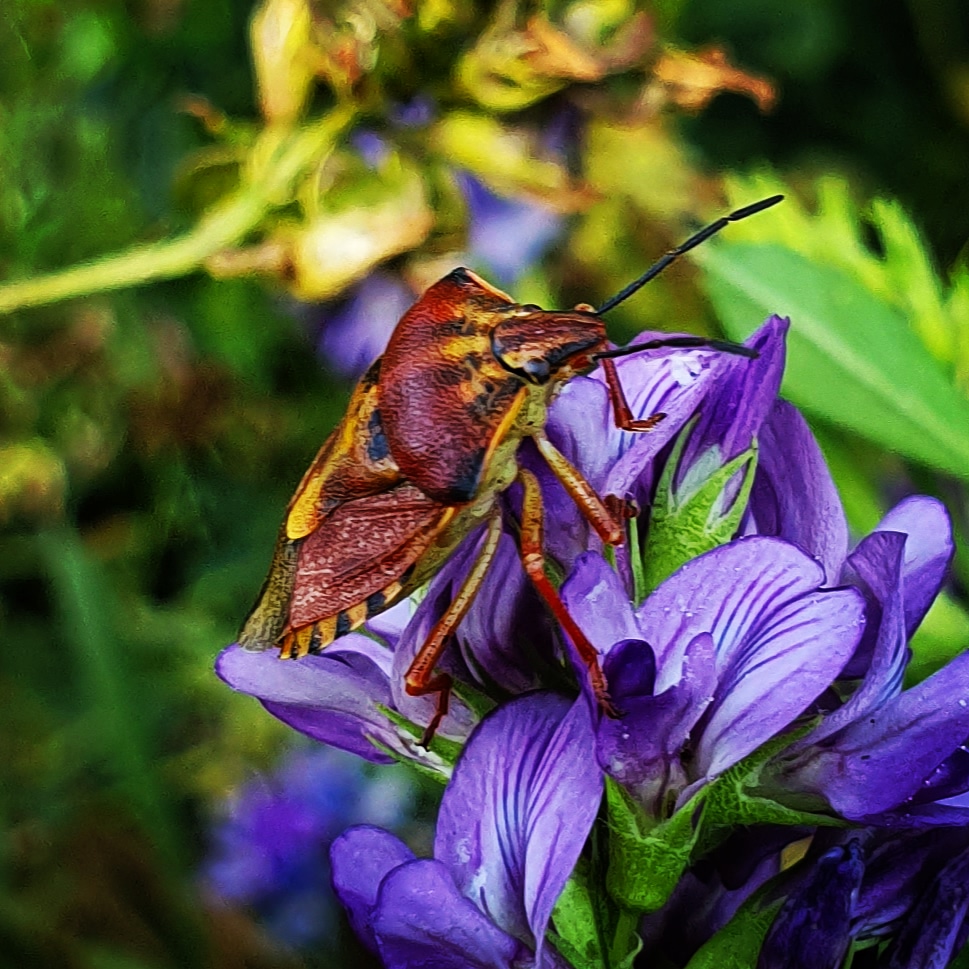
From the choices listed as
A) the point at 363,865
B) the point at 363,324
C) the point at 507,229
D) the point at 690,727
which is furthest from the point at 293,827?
the point at 690,727

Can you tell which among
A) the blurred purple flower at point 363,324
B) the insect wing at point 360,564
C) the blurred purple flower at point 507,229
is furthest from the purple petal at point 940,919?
the blurred purple flower at point 507,229

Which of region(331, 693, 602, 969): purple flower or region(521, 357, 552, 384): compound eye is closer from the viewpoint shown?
region(331, 693, 602, 969): purple flower

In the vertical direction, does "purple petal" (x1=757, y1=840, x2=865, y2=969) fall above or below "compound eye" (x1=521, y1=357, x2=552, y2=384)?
below

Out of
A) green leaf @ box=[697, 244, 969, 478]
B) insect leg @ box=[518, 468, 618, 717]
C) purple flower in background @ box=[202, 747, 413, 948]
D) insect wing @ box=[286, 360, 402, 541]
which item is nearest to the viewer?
insect leg @ box=[518, 468, 618, 717]

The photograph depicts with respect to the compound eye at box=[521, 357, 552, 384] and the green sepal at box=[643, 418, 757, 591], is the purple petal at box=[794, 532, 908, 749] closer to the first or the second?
the green sepal at box=[643, 418, 757, 591]

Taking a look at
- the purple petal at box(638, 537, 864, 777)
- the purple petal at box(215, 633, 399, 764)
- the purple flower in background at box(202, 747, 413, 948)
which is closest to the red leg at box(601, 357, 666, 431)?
the purple petal at box(638, 537, 864, 777)

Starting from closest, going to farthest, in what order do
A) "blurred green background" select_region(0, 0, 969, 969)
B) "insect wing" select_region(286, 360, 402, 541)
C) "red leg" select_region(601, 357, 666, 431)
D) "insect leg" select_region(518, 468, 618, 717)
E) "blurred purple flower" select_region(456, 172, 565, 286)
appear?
"insect leg" select_region(518, 468, 618, 717)
"red leg" select_region(601, 357, 666, 431)
"insect wing" select_region(286, 360, 402, 541)
"blurred green background" select_region(0, 0, 969, 969)
"blurred purple flower" select_region(456, 172, 565, 286)

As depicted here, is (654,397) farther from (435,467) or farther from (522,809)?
(522,809)
